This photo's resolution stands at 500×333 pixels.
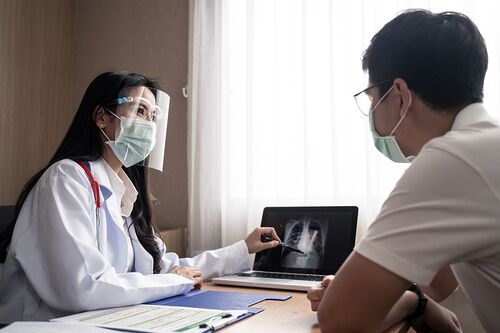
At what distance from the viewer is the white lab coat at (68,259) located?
1074 millimetres

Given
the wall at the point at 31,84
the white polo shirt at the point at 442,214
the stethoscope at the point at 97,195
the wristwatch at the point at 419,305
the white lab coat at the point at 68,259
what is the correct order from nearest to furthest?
the white polo shirt at the point at 442,214, the wristwatch at the point at 419,305, the white lab coat at the point at 68,259, the stethoscope at the point at 97,195, the wall at the point at 31,84

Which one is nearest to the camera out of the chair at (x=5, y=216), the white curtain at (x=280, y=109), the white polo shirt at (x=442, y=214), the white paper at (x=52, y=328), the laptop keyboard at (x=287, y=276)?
the white polo shirt at (x=442, y=214)

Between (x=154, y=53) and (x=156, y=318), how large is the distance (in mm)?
1797

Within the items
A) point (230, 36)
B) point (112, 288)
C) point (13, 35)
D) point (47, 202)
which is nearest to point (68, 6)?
point (13, 35)

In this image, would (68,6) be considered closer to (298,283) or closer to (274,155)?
(274,155)

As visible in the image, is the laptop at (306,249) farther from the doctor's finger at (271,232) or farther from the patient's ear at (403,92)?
the patient's ear at (403,92)

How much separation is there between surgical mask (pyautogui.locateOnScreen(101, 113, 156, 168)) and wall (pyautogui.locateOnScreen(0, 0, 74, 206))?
1138 millimetres

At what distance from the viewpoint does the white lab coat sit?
1074mm

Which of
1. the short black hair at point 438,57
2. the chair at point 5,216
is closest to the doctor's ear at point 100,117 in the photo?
the chair at point 5,216

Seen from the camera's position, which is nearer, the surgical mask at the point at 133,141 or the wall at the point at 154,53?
the surgical mask at the point at 133,141

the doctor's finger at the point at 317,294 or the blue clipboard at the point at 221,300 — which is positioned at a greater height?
the doctor's finger at the point at 317,294

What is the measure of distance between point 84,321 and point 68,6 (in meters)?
2.26

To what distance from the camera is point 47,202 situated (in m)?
1.18

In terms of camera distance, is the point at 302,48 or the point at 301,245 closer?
the point at 301,245
